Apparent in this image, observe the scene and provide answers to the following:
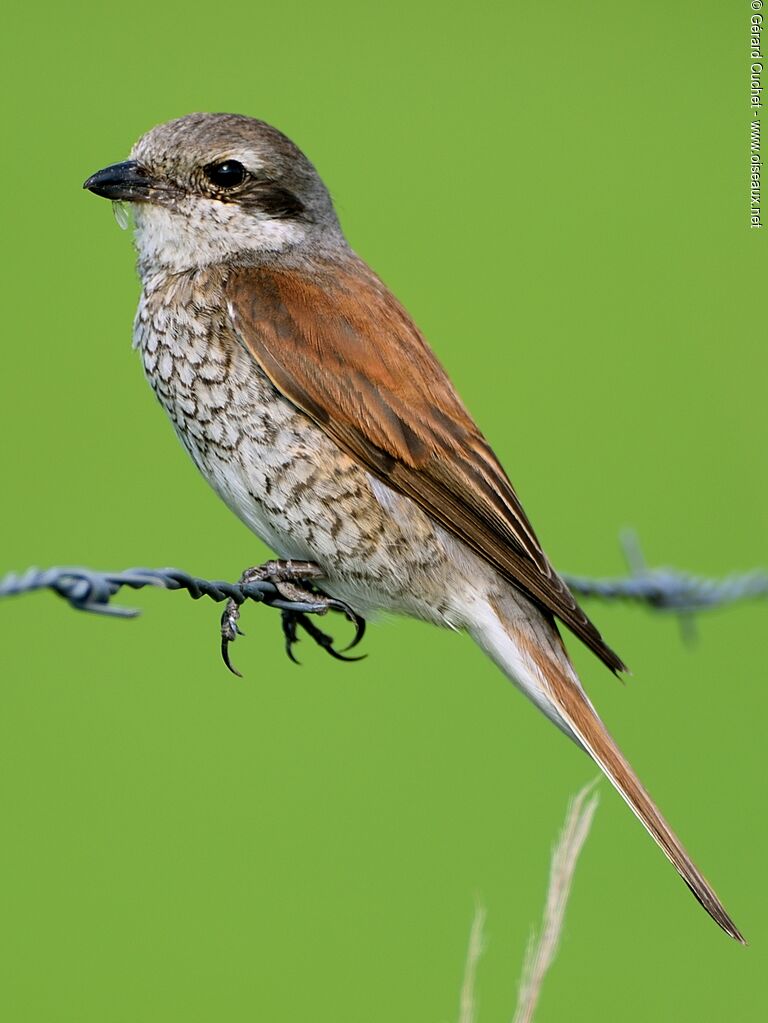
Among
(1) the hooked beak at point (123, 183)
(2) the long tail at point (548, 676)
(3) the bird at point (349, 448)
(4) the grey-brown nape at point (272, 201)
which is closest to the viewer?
(2) the long tail at point (548, 676)

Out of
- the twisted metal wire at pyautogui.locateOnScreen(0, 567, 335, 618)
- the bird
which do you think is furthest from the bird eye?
the twisted metal wire at pyautogui.locateOnScreen(0, 567, 335, 618)

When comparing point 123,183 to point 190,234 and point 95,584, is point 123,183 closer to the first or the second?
point 190,234

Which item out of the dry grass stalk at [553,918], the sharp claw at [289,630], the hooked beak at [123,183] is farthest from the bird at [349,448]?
the dry grass stalk at [553,918]

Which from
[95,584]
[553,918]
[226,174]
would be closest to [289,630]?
[226,174]

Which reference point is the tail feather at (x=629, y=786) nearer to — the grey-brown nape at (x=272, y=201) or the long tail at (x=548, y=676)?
the long tail at (x=548, y=676)

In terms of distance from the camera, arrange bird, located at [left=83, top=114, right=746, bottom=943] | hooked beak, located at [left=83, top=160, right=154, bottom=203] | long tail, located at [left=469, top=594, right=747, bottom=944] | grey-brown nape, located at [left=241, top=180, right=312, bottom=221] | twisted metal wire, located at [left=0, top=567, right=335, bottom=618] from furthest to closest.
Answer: grey-brown nape, located at [left=241, top=180, right=312, bottom=221]
hooked beak, located at [left=83, top=160, right=154, bottom=203]
bird, located at [left=83, top=114, right=746, bottom=943]
long tail, located at [left=469, top=594, right=747, bottom=944]
twisted metal wire, located at [left=0, top=567, right=335, bottom=618]

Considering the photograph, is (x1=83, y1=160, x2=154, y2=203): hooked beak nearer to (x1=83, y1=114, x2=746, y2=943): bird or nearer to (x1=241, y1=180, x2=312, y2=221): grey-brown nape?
(x1=83, y1=114, x2=746, y2=943): bird
